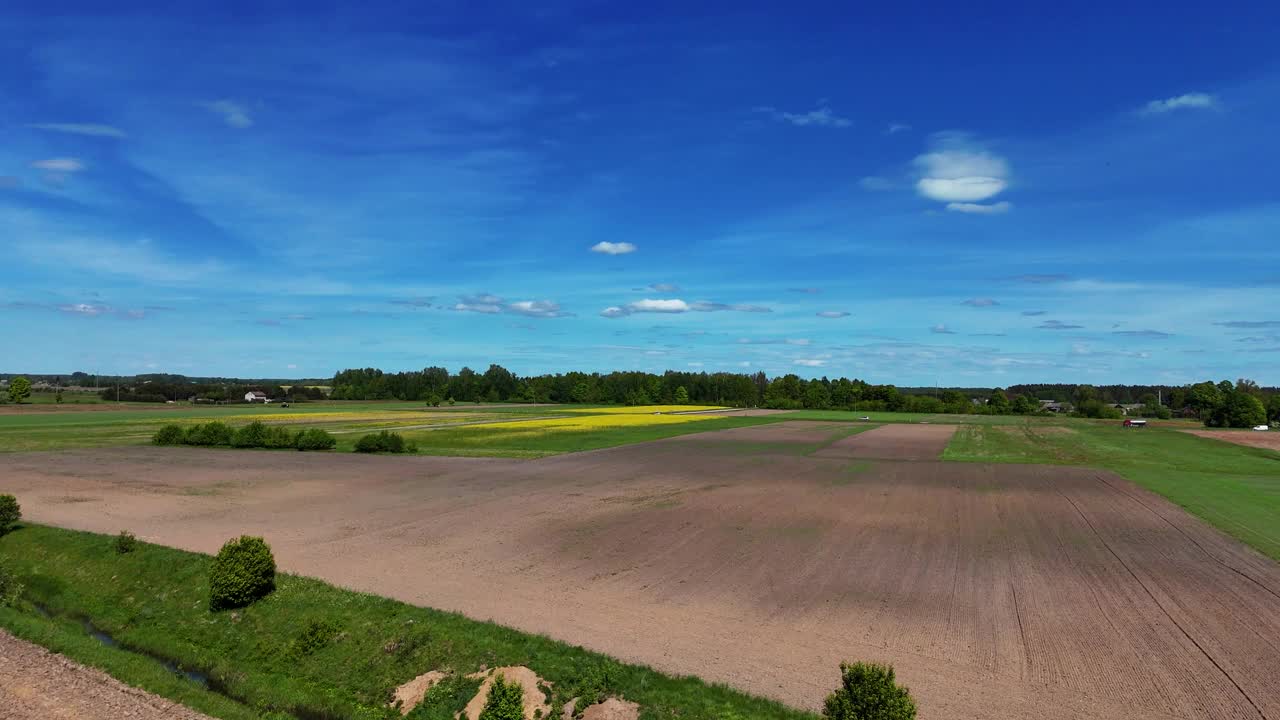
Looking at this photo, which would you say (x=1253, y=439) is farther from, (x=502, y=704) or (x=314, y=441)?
(x=314, y=441)

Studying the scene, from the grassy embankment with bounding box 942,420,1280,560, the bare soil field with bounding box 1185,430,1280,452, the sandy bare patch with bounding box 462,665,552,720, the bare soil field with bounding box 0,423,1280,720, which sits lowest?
the sandy bare patch with bounding box 462,665,552,720

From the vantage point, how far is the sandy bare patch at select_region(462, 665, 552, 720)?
13.4 metres

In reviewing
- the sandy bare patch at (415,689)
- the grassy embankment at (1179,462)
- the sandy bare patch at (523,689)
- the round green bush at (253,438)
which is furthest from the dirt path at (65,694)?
the round green bush at (253,438)

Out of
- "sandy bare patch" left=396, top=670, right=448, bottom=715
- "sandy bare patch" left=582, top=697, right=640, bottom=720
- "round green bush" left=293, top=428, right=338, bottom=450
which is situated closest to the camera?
"sandy bare patch" left=582, top=697, right=640, bottom=720

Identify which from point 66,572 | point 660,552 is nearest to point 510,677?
point 660,552

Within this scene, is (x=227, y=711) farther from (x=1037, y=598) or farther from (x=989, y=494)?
(x=989, y=494)

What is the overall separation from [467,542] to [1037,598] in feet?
61.7

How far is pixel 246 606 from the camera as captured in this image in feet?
62.5

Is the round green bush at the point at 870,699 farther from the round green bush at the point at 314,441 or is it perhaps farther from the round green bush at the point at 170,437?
the round green bush at the point at 170,437

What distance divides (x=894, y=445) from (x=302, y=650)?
6594 centimetres

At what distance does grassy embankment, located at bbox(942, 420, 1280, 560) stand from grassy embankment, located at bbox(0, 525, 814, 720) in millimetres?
24708

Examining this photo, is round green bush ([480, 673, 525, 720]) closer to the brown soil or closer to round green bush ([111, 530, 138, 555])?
round green bush ([111, 530, 138, 555])

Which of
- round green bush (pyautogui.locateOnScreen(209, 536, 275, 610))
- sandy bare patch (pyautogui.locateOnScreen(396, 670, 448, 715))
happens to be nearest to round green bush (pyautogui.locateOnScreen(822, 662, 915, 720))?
sandy bare patch (pyautogui.locateOnScreen(396, 670, 448, 715))

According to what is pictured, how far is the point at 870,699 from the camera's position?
388 inches
